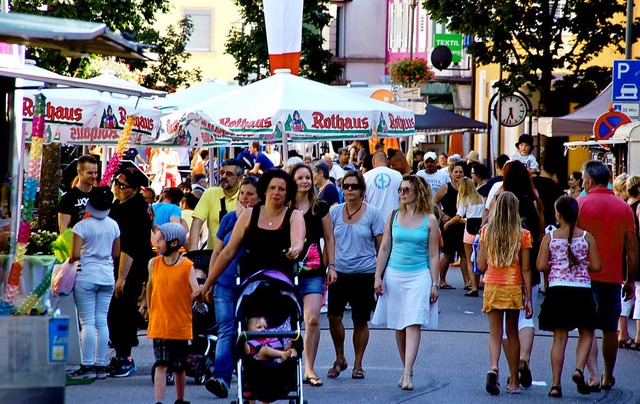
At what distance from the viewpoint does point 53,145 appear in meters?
15.8

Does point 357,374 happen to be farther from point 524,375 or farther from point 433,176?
point 433,176

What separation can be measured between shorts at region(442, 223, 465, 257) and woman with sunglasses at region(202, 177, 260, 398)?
8765 millimetres

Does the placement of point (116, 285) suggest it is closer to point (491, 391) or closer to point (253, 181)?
point (253, 181)

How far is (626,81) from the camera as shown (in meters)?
19.8

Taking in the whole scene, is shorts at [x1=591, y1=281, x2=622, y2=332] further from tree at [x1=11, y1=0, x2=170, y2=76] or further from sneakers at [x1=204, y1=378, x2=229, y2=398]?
tree at [x1=11, y1=0, x2=170, y2=76]

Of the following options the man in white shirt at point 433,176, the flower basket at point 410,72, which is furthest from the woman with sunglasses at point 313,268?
the flower basket at point 410,72

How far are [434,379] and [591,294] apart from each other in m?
1.73

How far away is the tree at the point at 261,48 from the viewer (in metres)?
42.8

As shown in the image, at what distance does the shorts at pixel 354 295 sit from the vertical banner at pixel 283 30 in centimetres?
Result: 640

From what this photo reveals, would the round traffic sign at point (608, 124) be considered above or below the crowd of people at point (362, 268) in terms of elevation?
above

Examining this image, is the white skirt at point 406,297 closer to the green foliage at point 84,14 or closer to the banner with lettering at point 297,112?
the banner with lettering at point 297,112

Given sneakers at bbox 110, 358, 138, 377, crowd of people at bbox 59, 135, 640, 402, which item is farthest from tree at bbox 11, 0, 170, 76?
sneakers at bbox 110, 358, 138, 377

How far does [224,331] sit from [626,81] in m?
11.7

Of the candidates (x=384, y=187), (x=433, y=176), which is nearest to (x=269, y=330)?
(x=384, y=187)
